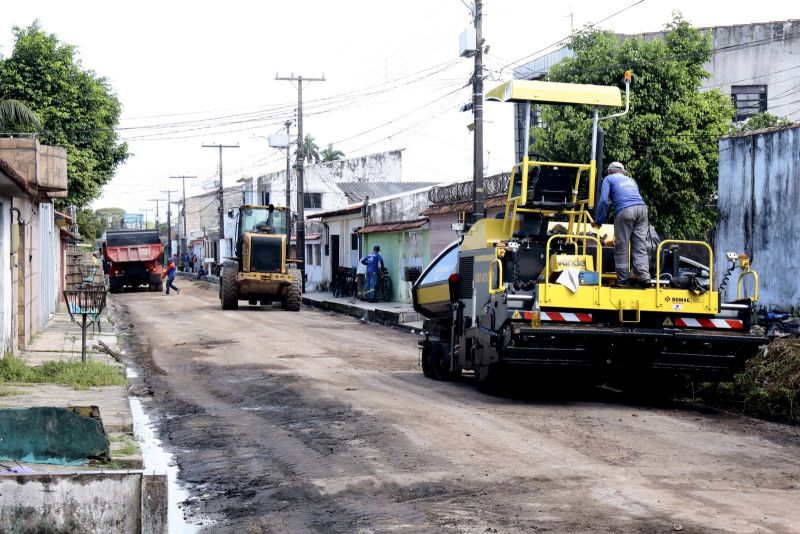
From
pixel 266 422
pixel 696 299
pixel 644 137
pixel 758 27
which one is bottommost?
pixel 266 422

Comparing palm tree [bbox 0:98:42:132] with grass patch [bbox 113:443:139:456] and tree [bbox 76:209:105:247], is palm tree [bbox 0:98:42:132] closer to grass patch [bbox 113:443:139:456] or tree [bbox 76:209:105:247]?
grass patch [bbox 113:443:139:456]

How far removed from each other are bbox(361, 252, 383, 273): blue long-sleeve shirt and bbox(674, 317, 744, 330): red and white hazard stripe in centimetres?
2405

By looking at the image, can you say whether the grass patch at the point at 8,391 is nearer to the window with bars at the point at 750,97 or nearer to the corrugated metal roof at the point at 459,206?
the corrugated metal roof at the point at 459,206

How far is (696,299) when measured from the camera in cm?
1154

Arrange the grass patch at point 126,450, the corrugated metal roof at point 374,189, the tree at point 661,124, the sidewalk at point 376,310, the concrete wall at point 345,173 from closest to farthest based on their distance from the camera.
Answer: the grass patch at point 126,450, the tree at point 661,124, the sidewalk at point 376,310, the corrugated metal roof at point 374,189, the concrete wall at point 345,173

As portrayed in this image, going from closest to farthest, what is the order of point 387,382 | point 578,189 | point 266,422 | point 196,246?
point 266,422
point 578,189
point 387,382
point 196,246

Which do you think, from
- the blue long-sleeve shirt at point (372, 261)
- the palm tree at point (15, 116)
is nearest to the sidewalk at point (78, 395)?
the palm tree at point (15, 116)

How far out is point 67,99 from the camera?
32.0 m

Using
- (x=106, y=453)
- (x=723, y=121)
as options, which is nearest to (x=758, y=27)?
(x=723, y=121)

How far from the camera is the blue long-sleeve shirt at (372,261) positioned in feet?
116

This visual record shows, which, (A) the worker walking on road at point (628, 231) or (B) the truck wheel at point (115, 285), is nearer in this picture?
(A) the worker walking on road at point (628, 231)

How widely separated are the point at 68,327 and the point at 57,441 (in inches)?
686

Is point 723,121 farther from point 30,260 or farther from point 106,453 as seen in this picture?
point 106,453

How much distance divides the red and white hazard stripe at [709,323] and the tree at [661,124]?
11.1 meters
